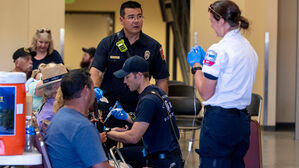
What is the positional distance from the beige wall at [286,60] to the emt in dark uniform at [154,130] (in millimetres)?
6710

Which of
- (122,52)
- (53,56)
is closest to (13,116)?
(122,52)

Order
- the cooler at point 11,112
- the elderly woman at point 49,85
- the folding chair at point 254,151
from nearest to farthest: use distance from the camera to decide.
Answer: the cooler at point 11,112 < the elderly woman at point 49,85 < the folding chair at point 254,151

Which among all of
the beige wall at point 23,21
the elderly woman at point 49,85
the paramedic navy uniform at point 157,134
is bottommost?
the paramedic navy uniform at point 157,134

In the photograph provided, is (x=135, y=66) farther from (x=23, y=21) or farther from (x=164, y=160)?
(x=23, y=21)

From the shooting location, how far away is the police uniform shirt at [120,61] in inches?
177

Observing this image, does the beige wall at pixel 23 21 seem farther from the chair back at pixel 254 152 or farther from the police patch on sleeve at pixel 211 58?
the police patch on sleeve at pixel 211 58

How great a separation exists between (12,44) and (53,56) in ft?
6.28

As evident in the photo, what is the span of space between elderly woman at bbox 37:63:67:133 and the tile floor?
8.95 feet

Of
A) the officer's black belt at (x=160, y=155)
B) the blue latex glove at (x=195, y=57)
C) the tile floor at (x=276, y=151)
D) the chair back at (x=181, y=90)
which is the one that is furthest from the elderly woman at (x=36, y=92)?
the chair back at (x=181, y=90)

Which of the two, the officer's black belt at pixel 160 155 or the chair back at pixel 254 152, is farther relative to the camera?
the chair back at pixel 254 152

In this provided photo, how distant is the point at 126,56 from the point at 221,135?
1642 millimetres

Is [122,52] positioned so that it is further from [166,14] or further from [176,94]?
[166,14]

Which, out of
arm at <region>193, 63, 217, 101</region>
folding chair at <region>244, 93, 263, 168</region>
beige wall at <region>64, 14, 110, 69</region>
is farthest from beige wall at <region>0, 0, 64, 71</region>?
beige wall at <region>64, 14, 110, 69</region>

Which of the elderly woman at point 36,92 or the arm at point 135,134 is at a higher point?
the elderly woman at point 36,92
